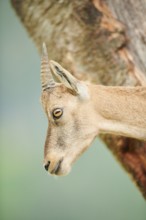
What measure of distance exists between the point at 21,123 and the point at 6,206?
121cm

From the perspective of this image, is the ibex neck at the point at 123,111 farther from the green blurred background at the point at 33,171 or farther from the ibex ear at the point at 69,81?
the green blurred background at the point at 33,171

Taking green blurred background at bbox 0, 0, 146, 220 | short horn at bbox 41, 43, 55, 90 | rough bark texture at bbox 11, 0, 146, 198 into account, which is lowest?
green blurred background at bbox 0, 0, 146, 220

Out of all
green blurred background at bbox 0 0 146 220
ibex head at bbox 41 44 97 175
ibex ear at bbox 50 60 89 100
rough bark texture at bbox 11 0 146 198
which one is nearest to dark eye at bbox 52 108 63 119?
ibex head at bbox 41 44 97 175

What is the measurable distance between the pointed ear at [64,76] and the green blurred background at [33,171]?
8.89 feet

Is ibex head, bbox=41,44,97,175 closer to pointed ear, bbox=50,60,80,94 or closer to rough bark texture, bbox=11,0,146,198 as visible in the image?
pointed ear, bbox=50,60,80,94

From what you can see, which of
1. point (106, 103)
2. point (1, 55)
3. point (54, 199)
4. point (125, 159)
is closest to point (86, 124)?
point (106, 103)

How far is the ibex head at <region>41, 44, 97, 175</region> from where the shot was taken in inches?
144

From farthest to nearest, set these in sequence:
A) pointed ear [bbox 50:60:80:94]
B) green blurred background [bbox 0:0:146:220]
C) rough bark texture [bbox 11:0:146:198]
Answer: green blurred background [bbox 0:0:146:220]
rough bark texture [bbox 11:0:146:198]
pointed ear [bbox 50:60:80:94]

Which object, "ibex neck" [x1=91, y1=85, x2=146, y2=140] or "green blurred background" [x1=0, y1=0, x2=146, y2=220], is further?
"green blurred background" [x1=0, y1=0, x2=146, y2=220]

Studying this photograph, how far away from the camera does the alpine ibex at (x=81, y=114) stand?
366 cm

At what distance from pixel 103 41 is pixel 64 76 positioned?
0.58 m

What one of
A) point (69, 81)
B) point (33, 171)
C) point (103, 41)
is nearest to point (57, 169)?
point (69, 81)

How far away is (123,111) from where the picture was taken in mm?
3689

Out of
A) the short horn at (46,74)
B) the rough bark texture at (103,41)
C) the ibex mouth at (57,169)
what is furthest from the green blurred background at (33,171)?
the ibex mouth at (57,169)
